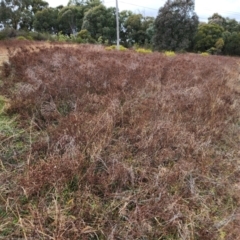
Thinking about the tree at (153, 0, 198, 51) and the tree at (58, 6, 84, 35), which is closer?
the tree at (153, 0, 198, 51)

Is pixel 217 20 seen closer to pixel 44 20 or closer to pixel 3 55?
pixel 44 20

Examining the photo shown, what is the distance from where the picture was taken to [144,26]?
28094mm

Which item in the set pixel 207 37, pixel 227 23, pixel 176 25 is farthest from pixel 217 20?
pixel 176 25

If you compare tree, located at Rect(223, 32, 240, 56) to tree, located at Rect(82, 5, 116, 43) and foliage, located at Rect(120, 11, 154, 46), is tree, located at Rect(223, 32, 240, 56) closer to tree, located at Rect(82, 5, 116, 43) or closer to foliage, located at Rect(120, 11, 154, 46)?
foliage, located at Rect(120, 11, 154, 46)

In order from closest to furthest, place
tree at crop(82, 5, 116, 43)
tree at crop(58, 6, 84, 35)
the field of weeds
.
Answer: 1. the field of weeds
2. tree at crop(82, 5, 116, 43)
3. tree at crop(58, 6, 84, 35)

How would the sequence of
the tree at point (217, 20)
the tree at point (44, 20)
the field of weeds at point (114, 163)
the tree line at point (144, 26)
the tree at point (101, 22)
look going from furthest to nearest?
the tree at point (217, 20), the tree at point (44, 20), the tree at point (101, 22), the tree line at point (144, 26), the field of weeds at point (114, 163)

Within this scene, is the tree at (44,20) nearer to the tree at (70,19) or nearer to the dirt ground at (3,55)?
the tree at (70,19)

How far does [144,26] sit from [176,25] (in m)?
5.00

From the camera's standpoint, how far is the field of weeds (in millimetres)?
1677

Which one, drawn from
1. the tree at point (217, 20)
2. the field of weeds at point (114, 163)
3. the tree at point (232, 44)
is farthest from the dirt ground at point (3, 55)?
the tree at point (217, 20)

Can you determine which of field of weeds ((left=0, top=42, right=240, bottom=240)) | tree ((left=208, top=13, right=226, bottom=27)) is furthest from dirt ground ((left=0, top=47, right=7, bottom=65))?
tree ((left=208, top=13, right=226, bottom=27))

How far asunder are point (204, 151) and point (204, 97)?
176 centimetres

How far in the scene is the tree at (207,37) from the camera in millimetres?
25203

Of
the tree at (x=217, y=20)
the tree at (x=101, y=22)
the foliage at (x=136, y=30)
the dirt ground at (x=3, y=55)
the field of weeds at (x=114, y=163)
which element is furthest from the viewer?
the tree at (x=217, y=20)
